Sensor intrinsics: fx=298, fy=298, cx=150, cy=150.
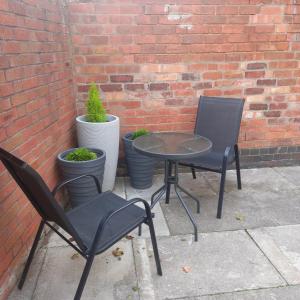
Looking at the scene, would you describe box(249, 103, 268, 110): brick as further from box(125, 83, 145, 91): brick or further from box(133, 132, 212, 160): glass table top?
box(125, 83, 145, 91): brick

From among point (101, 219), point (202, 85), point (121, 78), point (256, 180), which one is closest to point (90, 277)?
point (101, 219)

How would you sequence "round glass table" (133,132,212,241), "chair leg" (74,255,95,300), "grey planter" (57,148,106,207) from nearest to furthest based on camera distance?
"chair leg" (74,255,95,300) → "round glass table" (133,132,212,241) → "grey planter" (57,148,106,207)

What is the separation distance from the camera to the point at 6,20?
1.88 meters

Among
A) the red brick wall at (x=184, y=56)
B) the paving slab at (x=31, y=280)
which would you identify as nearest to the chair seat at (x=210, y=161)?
the red brick wall at (x=184, y=56)

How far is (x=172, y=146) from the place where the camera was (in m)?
2.50

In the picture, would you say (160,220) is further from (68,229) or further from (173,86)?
(173,86)

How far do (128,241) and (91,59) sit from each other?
1.95m

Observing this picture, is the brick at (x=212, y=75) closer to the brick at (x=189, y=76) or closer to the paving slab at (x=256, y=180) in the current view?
the brick at (x=189, y=76)

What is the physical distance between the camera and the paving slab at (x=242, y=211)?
264 cm

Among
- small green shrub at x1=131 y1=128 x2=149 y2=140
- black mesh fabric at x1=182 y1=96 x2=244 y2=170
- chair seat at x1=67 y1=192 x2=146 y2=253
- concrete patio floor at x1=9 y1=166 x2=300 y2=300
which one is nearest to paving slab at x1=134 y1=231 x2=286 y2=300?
concrete patio floor at x1=9 y1=166 x2=300 y2=300

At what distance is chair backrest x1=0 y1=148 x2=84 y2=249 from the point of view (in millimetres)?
1409

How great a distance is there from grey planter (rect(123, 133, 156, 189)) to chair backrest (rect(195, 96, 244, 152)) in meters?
0.66

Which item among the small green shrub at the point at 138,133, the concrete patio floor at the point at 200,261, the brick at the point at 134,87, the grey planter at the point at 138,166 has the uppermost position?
the brick at the point at 134,87

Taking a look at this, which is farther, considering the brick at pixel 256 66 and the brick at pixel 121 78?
the brick at pixel 256 66
